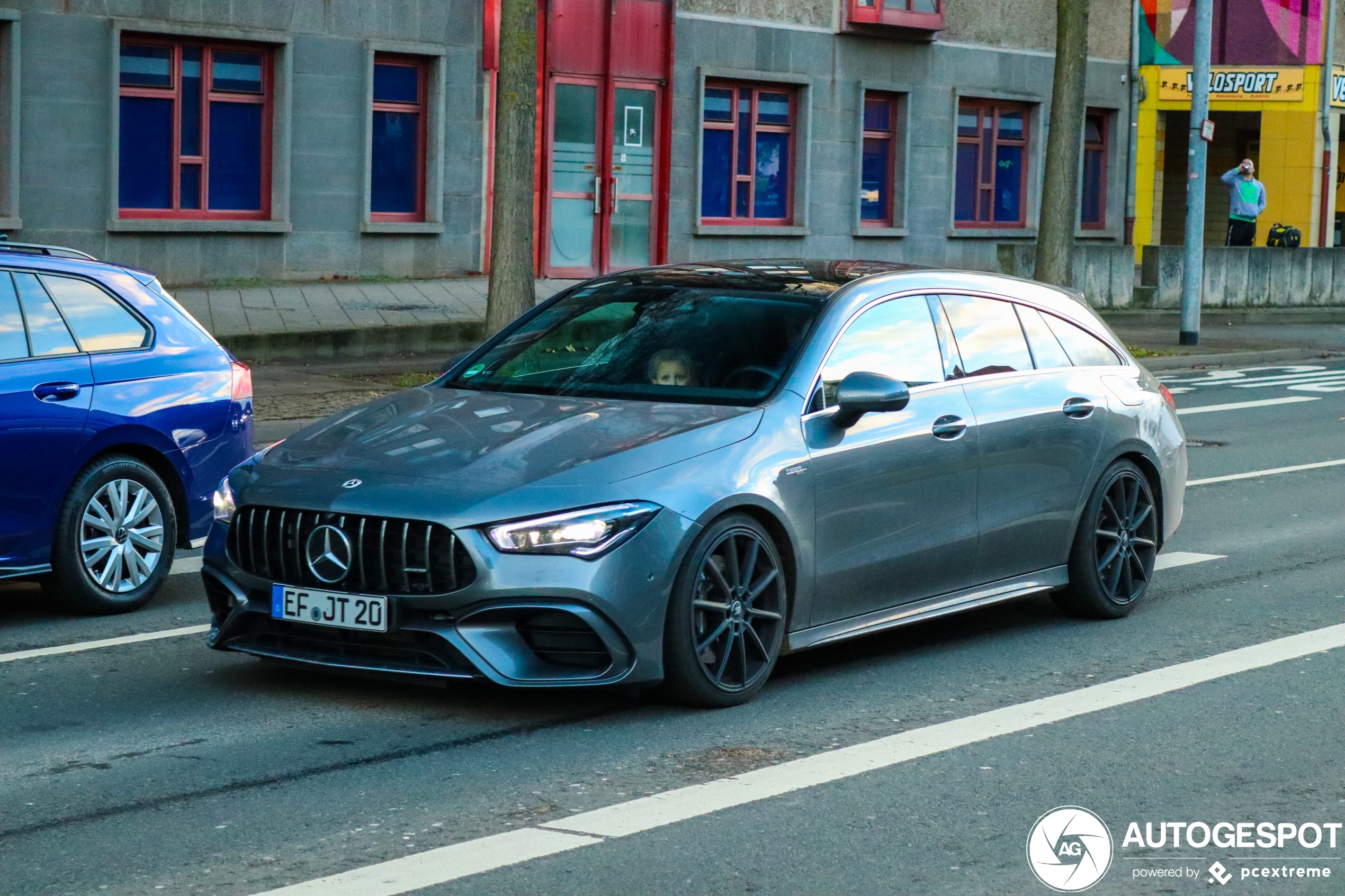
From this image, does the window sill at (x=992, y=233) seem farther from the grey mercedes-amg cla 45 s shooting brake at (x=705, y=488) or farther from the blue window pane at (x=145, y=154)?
the grey mercedes-amg cla 45 s shooting brake at (x=705, y=488)

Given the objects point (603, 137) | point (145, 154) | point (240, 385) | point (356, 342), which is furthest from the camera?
point (603, 137)

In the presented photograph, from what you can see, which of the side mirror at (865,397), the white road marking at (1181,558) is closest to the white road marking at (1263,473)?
the white road marking at (1181,558)

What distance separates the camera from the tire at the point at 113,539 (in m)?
8.15

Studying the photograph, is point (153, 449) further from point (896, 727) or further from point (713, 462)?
point (896, 727)

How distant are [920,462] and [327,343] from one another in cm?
1374

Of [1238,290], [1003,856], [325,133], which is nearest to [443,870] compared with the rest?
[1003,856]

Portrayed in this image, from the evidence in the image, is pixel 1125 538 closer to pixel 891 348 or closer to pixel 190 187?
pixel 891 348

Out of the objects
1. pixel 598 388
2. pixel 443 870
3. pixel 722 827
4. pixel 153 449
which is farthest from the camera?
pixel 153 449

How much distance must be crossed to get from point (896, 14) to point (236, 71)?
11.1m

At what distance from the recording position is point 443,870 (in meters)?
4.92

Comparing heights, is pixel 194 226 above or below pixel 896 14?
below

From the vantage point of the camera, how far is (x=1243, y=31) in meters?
36.1

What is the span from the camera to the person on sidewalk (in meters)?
31.5

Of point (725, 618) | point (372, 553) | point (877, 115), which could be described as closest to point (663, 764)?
point (725, 618)
